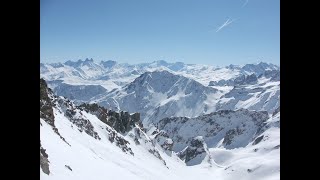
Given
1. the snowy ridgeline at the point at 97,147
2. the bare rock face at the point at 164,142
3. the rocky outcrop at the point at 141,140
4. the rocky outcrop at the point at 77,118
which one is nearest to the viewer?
the snowy ridgeline at the point at 97,147

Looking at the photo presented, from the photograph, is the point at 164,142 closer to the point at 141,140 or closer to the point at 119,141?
the point at 141,140

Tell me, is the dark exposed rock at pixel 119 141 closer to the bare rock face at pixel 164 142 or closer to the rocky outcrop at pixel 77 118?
the rocky outcrop at pixel 77 118

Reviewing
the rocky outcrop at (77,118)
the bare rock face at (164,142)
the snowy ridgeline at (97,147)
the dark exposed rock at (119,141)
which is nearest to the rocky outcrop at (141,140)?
the snowy ridgeline at (97,147)

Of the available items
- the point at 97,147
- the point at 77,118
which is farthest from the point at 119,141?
the point at 97,147

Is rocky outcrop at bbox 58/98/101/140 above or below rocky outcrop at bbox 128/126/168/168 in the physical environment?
above

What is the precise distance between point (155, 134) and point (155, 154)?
4615 cm

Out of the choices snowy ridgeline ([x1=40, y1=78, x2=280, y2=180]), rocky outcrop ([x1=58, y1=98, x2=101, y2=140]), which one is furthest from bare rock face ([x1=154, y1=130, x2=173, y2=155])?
rocky outcrop ([x1=58, y1=98, x2=101, y2=140])

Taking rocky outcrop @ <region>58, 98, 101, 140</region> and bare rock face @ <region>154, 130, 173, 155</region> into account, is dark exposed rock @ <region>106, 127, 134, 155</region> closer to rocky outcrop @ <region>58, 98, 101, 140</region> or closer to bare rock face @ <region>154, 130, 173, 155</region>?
rocky outcrop @ <region>58, 98, 101, 140</region>

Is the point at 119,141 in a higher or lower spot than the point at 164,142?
higher

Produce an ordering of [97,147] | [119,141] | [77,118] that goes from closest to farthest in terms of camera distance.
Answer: [97,147], [77,118], [119,141]
